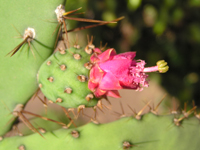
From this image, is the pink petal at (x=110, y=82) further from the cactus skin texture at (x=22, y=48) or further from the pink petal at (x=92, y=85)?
the cactus skin texture at (x=22, y=48)

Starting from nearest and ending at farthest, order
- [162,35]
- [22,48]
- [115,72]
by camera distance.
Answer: [115,72]
[22,48]
[162,35]

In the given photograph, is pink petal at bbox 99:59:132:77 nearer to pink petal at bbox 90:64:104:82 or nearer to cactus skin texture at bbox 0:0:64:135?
pink petal at bbox 90:64:104:82

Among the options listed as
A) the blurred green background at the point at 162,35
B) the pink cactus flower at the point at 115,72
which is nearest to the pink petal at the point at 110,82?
the pink cactus flower at the point at 115,72

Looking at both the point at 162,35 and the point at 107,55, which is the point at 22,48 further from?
the point at 162,35

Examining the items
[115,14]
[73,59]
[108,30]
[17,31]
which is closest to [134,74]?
[73,59]

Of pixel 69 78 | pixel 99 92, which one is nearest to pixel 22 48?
pixel 69 78

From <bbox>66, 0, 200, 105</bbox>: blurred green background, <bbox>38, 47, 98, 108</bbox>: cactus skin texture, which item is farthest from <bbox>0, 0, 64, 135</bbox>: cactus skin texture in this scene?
<bbox>66, 0, 200, 105</bbox>: blurred green background
